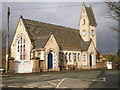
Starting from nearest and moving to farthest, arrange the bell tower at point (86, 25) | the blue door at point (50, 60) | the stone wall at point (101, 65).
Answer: the blue door at point (50, 60)
the stone wall at point (101, 65)
the bell tower at point (86, 25)

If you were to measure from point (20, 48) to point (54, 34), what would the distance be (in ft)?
28.1

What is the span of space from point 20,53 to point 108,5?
29814 millimetres

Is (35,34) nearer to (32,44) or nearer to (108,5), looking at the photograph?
(32,44)

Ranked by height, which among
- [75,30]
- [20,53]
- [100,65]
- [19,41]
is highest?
[75,30]

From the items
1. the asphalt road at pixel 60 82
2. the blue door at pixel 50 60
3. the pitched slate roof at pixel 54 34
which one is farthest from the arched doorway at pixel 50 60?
the asphalt road at pixel 60 82

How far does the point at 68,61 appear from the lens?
42438 mm

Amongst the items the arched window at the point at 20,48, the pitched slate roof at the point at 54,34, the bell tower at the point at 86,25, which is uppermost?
the bell tower at the point at 86,25

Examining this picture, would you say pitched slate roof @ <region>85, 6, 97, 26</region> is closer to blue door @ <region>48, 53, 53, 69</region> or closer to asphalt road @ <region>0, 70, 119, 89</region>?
blue door @ <region>48, 53, 53, 69</region>

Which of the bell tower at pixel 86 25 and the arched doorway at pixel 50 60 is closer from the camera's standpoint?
the arched doorway at pixel 50 60

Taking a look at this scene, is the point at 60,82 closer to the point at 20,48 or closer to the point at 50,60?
the point at 50,60

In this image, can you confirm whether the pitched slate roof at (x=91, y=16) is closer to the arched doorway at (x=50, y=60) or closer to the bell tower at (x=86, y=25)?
the bell tower at (x=86, y=25)

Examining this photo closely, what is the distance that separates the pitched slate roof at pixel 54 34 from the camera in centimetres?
3721

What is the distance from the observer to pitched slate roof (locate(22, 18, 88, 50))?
37.2 m

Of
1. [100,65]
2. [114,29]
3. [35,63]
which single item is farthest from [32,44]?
[114,29]
